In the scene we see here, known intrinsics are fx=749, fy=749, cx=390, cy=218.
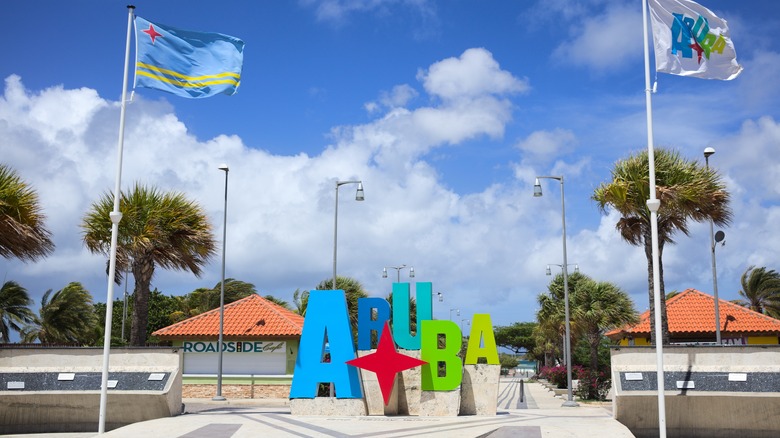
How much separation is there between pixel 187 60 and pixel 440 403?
36.3 feet

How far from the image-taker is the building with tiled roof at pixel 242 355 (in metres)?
35.2

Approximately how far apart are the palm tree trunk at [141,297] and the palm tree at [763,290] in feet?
148

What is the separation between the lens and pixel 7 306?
3884 centimetres

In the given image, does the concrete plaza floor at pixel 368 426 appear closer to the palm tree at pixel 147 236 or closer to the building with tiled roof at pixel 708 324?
the palm tree at pixel 147 236

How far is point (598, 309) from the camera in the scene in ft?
133

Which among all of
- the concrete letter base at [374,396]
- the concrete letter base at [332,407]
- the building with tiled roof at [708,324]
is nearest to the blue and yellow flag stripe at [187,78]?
the concrete letter base at [374,396]

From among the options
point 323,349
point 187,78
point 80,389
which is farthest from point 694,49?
point 80,389

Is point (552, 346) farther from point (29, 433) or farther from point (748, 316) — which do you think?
point (29, 433)

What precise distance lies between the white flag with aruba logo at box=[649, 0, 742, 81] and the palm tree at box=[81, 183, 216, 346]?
15.6 metres

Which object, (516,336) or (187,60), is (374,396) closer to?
(187,60)

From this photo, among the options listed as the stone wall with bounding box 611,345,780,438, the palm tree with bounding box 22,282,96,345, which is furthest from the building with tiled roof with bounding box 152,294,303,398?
the stone wall with bounding box 611,345,780,438

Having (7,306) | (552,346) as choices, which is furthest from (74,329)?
(552,346)

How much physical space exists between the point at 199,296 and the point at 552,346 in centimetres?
3447

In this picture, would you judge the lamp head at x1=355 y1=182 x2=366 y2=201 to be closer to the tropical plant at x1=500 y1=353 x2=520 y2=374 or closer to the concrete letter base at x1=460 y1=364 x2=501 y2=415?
the concrete letter base at x1=460 y1=364 x2=501 y2=415
